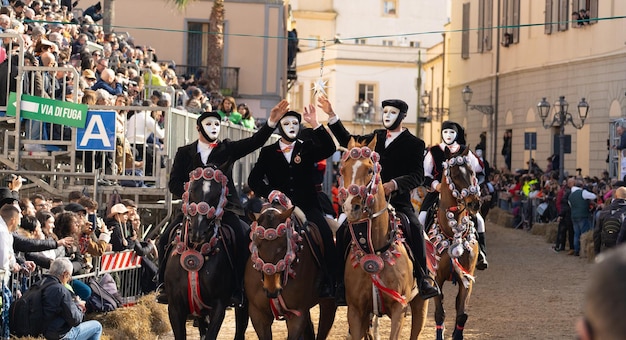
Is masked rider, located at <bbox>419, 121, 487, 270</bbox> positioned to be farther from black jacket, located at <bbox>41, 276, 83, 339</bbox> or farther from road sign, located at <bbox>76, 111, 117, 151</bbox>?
black jacket, located at <bbox>41, 276, 83, 339</bbox>

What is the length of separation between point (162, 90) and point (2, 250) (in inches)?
571

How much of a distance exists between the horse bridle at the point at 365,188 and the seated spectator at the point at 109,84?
1005cm

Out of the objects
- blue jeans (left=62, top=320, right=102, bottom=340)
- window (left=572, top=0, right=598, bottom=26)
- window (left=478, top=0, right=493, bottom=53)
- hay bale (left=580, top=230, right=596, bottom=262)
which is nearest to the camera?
blue jeans (left=62, top=320, right=102, bottom=340)

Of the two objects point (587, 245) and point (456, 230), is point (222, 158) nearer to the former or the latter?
point (456, 230)

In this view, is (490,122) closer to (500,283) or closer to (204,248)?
(500,283)

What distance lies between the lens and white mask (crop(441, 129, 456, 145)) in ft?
46.5

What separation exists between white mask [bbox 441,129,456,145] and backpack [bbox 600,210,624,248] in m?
4.38

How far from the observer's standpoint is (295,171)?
11242 mm

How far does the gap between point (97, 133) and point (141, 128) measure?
1.08 meters

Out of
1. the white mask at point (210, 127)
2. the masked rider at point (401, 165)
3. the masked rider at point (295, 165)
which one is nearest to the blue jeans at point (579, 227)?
the masked rider at point (401, 165)

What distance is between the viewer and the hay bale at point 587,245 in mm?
27000

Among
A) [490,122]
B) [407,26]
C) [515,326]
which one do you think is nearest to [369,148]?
Result: [515,326]

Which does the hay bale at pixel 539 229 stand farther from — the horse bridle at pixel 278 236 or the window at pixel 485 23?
the horse bridle at pixel 278 236

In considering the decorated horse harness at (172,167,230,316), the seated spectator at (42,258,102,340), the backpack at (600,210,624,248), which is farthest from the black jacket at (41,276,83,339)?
the backpack at (600,210,624,248)
